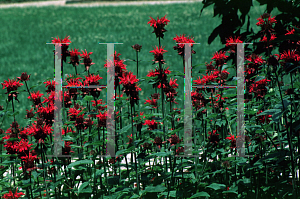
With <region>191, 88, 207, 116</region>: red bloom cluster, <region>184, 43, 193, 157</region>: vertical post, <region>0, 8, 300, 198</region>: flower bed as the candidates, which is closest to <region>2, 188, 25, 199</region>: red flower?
<region>0, 8, 300, 198</region>: flower bed

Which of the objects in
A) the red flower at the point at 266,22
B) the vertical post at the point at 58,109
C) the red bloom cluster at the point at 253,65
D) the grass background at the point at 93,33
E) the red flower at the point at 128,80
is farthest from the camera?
the grass background at the point at 93,33

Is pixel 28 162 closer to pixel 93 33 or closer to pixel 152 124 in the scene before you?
pixel 152 124

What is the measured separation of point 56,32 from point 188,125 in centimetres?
1071

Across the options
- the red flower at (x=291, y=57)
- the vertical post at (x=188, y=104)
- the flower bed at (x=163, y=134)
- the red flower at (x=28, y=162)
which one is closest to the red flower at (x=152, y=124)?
the flower bed at (x=163, y=134)

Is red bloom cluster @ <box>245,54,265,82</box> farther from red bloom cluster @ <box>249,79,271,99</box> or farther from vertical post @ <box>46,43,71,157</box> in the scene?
vertical post @ <box>46,43,71,157</box>

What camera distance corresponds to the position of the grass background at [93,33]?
25.4ft

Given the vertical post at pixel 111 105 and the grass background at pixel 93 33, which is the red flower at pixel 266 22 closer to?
the vertical post at pixel 111 105

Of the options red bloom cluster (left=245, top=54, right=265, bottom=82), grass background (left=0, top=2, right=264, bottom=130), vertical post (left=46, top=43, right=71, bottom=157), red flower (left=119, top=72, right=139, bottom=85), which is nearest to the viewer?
red flower (left=119, top=72, right=139, bottom=85)

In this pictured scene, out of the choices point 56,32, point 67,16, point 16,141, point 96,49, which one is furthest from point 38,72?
point 67,16

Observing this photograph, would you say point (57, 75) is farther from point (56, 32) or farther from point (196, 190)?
point (56, 32)

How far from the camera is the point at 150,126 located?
6.76ft

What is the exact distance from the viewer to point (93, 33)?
1187 centimetres

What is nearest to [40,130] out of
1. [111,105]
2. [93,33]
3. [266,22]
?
[111,105]

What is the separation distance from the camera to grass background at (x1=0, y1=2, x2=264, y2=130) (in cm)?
775
